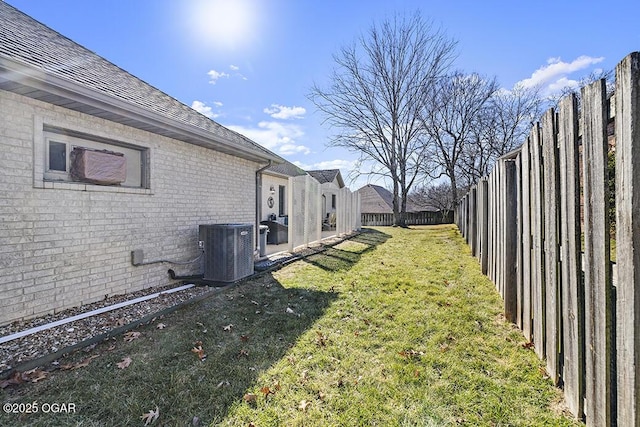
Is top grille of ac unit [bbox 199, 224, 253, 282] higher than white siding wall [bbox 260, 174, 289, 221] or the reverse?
the reverse

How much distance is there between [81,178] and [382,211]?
37.1 metres

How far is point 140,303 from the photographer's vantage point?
4.77 metres

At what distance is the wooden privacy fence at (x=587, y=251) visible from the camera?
59.1 inches

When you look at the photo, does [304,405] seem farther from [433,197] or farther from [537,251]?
[433,197]

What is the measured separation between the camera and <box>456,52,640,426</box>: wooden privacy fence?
1500mm

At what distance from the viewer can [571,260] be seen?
211 centimetres

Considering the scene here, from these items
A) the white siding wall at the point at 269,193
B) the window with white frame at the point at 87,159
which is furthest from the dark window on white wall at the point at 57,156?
the white siding wall at the point at 269,193

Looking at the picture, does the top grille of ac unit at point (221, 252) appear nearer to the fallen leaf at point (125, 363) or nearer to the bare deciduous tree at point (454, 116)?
the fallen leaf at point (125, 363)

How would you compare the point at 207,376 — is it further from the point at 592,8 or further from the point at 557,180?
the point at 592,8

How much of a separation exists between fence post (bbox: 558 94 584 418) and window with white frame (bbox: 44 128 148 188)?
18.3ft

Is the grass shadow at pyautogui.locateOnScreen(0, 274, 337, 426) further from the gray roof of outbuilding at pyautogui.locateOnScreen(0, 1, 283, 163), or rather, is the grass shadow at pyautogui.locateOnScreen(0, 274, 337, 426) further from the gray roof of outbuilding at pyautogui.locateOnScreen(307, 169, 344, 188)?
the gray roof of outbuilding at pyautogui.locateOnScreen(307, 169, 344, 188)

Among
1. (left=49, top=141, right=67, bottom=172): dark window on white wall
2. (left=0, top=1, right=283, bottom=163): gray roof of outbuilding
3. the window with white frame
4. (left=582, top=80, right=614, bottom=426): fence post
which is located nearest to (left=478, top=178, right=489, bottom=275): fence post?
(left=582, top=80, right=614, bottom=426): fence post

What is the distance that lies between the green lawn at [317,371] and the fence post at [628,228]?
80 cm

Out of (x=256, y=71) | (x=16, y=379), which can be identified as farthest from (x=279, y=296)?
(x=256, y=71)
